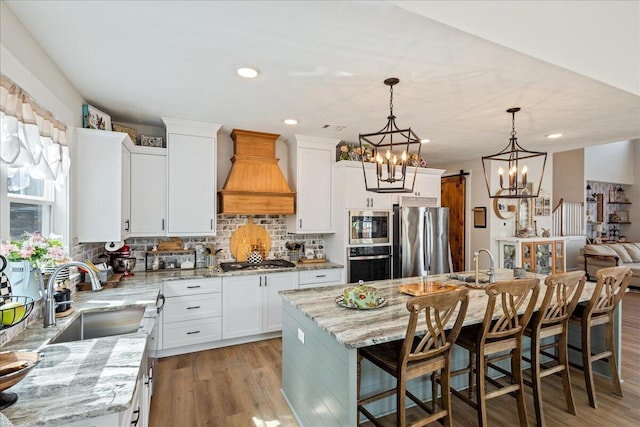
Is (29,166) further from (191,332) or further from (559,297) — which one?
(559,297)

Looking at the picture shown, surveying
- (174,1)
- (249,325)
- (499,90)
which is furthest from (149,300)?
(499,90)

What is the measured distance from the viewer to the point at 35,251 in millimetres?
1784

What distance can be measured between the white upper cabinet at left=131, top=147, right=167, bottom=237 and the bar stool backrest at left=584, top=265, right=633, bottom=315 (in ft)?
13.1

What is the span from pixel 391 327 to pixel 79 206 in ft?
8.72

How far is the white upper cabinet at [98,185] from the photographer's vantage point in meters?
2.68

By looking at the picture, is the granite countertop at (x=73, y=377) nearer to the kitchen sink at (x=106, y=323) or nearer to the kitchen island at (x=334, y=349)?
the kitchen sink at (x=106, y=323)

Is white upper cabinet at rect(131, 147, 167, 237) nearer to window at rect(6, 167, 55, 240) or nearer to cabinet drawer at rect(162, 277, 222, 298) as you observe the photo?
cabinet drawer at rect(162, 277, 222, 298)

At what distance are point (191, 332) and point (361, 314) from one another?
2.22m

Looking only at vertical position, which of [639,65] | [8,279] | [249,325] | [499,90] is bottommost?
[249,325]

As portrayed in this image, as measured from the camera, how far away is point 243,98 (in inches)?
111

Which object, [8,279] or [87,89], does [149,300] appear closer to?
[8,279]

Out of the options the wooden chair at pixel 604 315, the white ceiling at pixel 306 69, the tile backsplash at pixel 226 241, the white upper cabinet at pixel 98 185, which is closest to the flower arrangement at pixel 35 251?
Answer: the white upper cabinet at pixel 98 185

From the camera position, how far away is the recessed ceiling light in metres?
2.25

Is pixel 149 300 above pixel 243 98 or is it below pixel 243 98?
below
